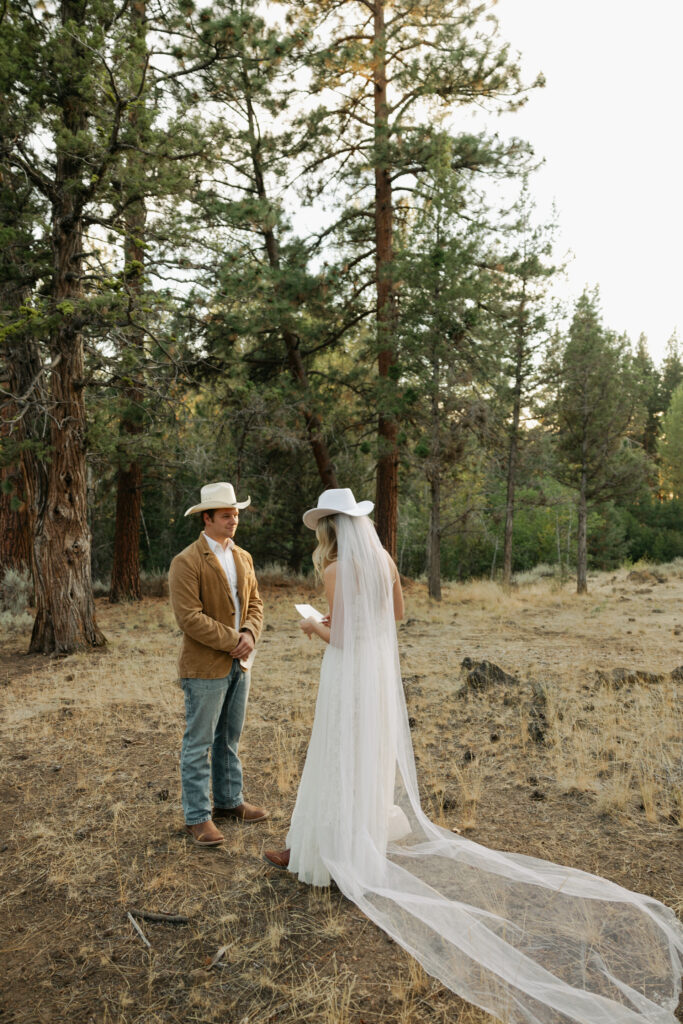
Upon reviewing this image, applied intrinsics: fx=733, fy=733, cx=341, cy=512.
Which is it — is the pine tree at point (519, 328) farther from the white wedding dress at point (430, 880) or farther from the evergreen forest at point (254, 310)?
the white wedding dress at point (430, 880)

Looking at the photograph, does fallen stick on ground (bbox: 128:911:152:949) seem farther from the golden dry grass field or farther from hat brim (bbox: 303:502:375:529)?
hat brim (bbox: 303:502:375:529)

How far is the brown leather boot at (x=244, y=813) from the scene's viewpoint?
192 inches

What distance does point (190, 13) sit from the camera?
10.2m

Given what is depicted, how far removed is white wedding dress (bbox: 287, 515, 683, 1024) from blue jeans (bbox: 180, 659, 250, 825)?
76 centimetres

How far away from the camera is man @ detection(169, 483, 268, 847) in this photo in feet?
14.4

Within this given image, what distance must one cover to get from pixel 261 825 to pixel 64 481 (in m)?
7.04

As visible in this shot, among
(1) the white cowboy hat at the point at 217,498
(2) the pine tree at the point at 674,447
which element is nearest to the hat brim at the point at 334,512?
(1) the white cowboy hat at the point at 217,498

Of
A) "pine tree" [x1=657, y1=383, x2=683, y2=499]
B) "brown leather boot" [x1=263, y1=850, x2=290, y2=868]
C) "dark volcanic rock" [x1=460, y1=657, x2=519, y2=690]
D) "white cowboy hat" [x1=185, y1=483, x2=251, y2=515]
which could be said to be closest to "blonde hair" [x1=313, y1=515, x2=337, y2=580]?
"white cowboy hat" [x1=185, y1=483, x2=251, y2=515]

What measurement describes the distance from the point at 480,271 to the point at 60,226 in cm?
950

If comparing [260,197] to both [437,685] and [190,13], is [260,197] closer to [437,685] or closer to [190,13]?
[190,13]

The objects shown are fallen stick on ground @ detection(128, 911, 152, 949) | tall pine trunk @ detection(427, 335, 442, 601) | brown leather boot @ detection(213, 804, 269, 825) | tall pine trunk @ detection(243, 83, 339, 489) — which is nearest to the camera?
fallen stick on ground @ detection(128, 911, 152, 949)

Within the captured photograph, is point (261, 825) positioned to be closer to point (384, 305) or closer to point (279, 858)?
point (279, 858)

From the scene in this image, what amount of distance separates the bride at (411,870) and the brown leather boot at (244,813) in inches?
30.4

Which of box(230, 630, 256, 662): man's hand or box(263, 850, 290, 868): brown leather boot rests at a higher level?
box(230, 630, 256, 662): man's hand
